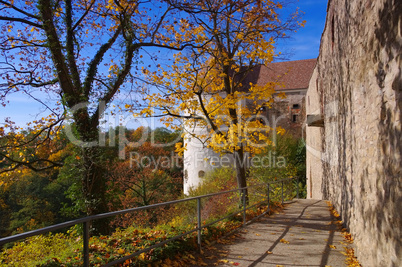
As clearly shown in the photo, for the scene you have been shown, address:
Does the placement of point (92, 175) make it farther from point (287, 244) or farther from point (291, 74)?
point (291, 74)

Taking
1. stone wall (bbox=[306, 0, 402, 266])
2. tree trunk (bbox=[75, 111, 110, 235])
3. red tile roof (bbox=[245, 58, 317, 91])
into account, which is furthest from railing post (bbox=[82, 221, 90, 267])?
red tile roof (bbox=[245, 58, 317, 91])

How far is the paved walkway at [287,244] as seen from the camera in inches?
175

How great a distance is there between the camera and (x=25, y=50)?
9414 millimetres

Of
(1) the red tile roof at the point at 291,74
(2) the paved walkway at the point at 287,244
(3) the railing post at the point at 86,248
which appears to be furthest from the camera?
(1) the red tile roof at the point at 291,74

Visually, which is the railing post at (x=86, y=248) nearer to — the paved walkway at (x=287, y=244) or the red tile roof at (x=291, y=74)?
the paved walkway at (x=287, y=244)

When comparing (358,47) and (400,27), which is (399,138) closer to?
(400,27)

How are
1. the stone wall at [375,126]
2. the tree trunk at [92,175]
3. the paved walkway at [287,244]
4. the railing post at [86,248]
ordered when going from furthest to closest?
the tree trunk at [92,175] < the paved walkway at [287,244] < the stone wall at [375,126] < the railing post at [86,248]

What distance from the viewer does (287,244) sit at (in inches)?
210

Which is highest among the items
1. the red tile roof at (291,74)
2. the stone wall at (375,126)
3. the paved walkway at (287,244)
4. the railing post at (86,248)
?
the red tile roof at (291,74)

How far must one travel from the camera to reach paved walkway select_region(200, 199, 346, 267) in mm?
4447

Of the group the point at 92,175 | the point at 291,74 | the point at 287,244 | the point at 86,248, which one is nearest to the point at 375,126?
the point at 287,244

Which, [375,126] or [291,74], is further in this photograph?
[291,74]

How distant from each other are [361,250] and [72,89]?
25.6 ft

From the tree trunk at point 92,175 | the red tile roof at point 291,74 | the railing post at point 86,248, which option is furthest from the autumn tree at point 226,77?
the red tile roof at point 291,74
